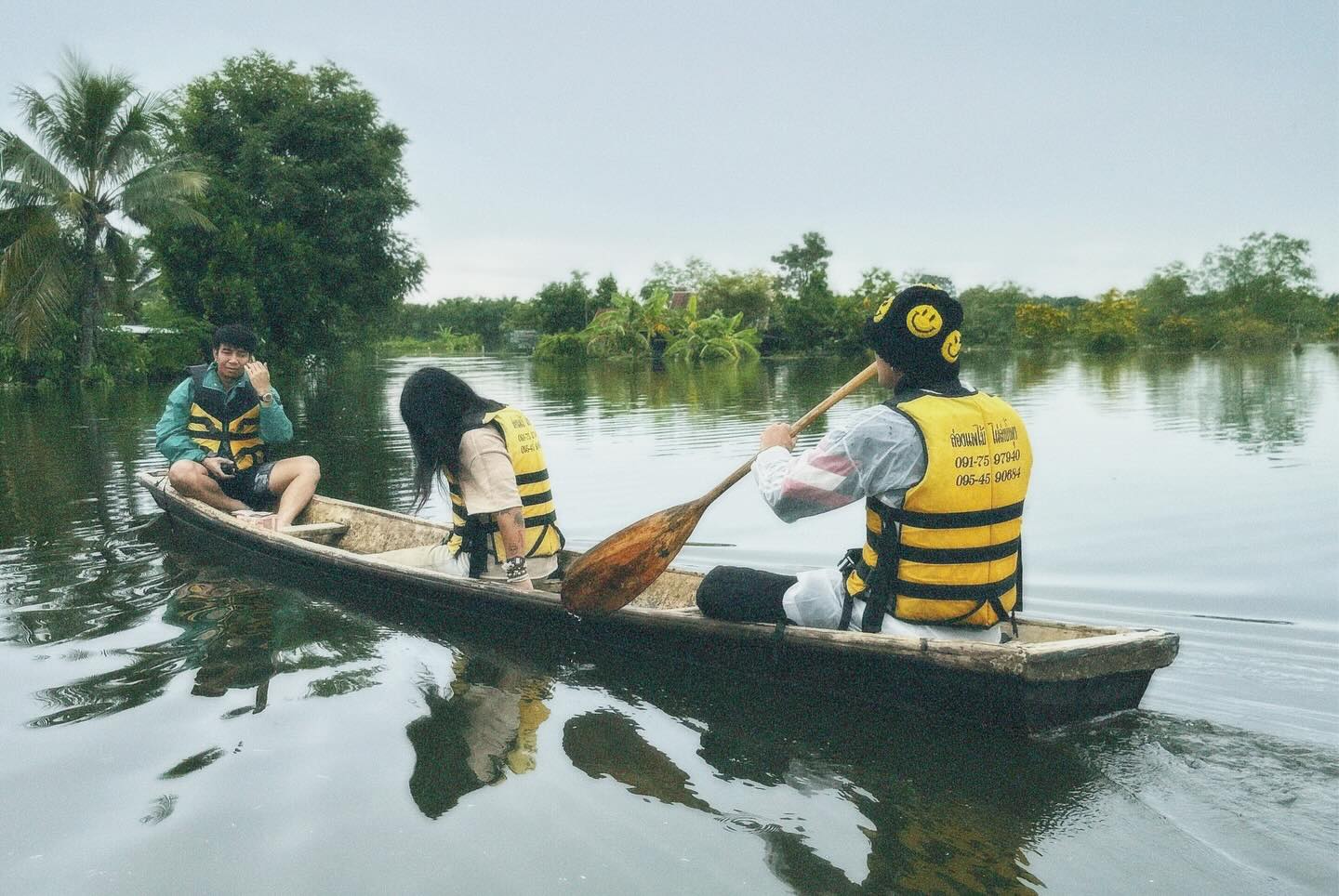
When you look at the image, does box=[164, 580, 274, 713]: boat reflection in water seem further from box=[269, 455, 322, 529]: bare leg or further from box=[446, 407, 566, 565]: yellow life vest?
box=[446, 407, 566, 565]: yellow life vest

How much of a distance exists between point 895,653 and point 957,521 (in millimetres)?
445

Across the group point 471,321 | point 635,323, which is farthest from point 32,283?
point 471,321

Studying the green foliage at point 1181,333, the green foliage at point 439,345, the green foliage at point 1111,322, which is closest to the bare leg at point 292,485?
the green foliage at point 1111,322

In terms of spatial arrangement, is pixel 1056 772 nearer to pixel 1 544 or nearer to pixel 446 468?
pixel 446 468

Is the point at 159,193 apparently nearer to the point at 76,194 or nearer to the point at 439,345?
the point at 76,194

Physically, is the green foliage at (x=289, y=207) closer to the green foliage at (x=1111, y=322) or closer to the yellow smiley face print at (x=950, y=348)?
the yellow smiley face print at (x=950, y=348)

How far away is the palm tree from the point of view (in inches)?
857

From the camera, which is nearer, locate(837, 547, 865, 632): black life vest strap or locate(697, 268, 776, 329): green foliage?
locate(837, 547, 865, 632): black life vest strap

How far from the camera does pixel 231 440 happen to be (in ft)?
21.0

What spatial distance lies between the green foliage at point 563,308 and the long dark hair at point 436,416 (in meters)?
47.8

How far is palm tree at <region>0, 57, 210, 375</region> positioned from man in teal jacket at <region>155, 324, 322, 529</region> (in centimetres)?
1859

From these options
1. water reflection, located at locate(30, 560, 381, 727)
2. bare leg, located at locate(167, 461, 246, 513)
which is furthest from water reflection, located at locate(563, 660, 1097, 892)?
bare leg, located at locate(167, 461, 246, 513)

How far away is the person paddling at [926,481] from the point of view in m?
2.93

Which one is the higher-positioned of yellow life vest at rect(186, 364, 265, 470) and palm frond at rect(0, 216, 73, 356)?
palm frond at rect(0, 216, 73, 356)
